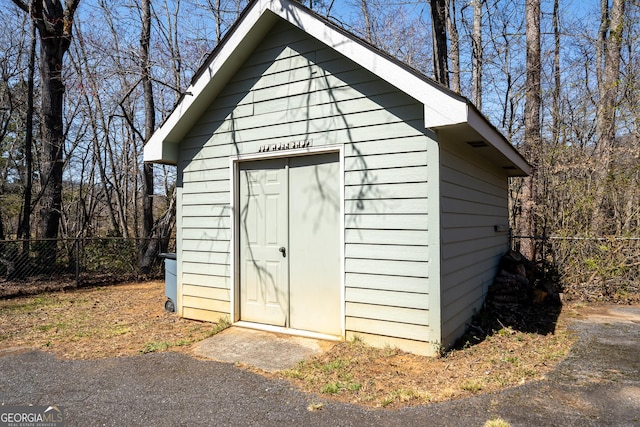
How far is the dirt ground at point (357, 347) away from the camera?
3.33 m

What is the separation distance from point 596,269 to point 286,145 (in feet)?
21.6

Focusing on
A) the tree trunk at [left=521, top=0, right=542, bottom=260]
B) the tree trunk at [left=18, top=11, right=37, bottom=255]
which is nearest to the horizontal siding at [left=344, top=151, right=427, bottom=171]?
the tree trunk at [left=521, top=0, right=542, bottom=260]

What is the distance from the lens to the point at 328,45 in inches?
172

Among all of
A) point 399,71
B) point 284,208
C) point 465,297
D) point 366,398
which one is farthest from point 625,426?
point 284,208

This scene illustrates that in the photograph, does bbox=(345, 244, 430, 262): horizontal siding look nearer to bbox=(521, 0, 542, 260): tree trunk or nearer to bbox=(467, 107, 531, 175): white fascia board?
bbox=(467, 107, 531, 175): white fascia board

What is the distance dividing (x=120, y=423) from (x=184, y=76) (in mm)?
10997

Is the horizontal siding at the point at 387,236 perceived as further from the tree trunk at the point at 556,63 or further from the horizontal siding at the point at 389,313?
the tree trunk at the point at 556,63

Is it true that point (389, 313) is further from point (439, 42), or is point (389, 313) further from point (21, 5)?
point (21, 5)

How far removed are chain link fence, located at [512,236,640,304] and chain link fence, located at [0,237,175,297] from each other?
30.7 feet

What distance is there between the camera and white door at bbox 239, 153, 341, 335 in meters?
4.58

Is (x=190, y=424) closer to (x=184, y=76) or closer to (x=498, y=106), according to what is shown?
(x=184, y=76)

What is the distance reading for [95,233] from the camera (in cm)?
1236

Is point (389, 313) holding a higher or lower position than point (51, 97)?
lower

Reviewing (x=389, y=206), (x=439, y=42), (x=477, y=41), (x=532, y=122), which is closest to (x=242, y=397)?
(x=389, y=206)
